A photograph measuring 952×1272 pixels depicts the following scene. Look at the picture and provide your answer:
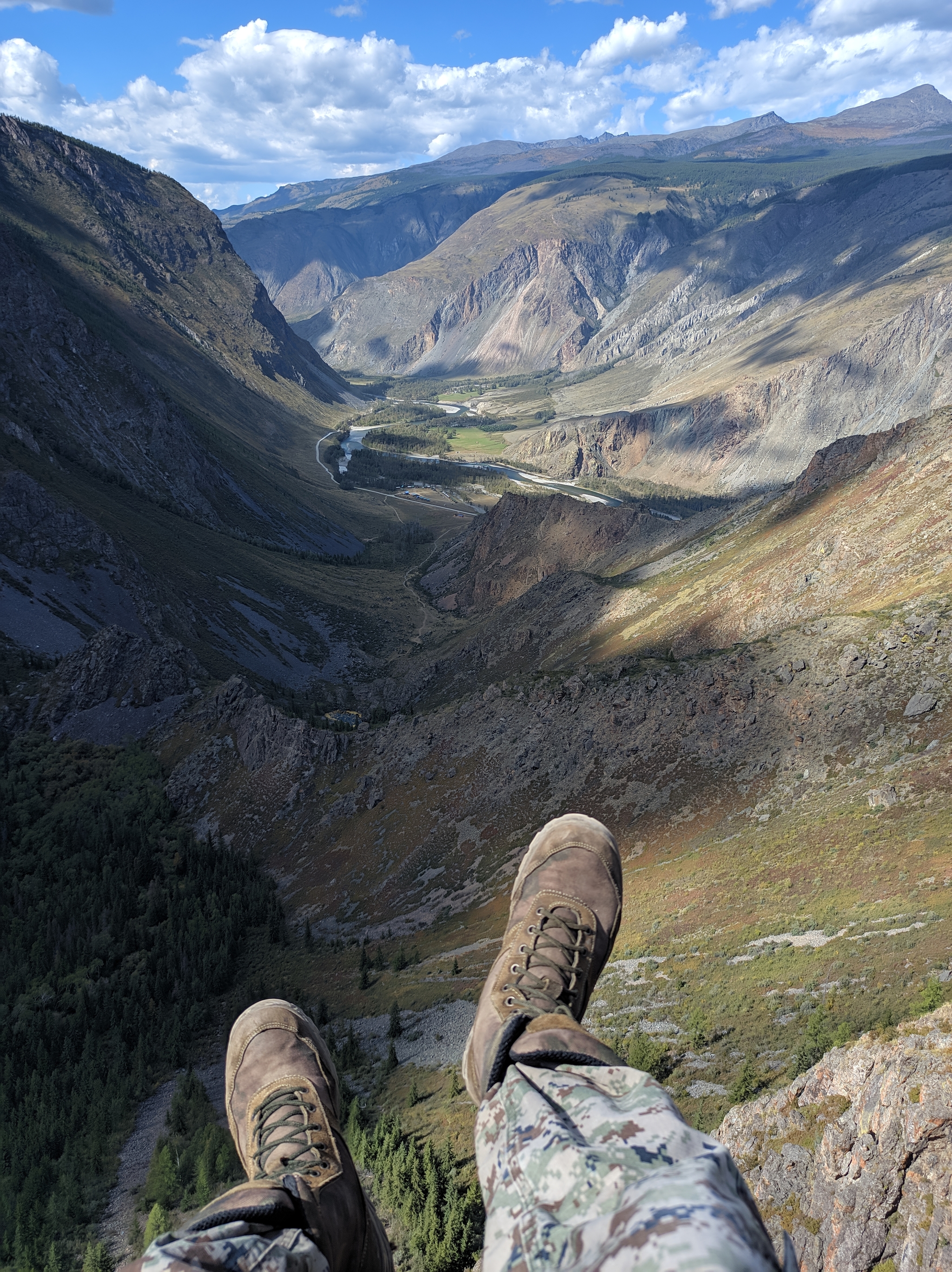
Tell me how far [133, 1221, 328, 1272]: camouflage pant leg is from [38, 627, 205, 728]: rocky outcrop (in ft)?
107

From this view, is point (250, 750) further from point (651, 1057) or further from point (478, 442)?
point (478, 442)

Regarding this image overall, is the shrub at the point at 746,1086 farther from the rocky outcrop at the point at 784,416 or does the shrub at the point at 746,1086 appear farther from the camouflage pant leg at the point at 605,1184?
the rocky outcrop at the point at 784,416

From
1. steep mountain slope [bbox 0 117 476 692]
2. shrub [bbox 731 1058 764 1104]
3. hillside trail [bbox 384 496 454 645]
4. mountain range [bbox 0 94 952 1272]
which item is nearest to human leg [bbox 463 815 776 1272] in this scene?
mountain range [bbox 0 94 952 1272]

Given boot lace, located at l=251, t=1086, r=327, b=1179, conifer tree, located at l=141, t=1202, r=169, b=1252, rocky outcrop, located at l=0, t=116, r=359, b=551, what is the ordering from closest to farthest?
boot lace, located at l=251, t=1086, r=327, b=1179, conifer tree, located at l=141, t=1202, r=169, b=1252, rocky outcrop, located at l=0, t=116, r=359, b=551

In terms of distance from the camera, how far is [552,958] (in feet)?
19.6

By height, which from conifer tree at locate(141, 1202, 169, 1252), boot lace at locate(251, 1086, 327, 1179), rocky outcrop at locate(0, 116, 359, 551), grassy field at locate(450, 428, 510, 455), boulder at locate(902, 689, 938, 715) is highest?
rocky outcrop at locate(0, 116, 359, 551)

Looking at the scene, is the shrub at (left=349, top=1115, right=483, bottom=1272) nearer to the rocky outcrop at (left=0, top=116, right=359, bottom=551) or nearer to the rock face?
the rock face

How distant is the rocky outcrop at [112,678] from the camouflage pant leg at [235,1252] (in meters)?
32.7

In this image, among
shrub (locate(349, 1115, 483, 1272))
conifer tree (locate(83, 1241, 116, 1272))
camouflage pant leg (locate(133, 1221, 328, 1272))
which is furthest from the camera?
conifer tree (locate(83, 1241, 116, 1272))

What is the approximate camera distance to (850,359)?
105m

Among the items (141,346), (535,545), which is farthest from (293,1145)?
(141,346)

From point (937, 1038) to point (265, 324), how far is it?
178m

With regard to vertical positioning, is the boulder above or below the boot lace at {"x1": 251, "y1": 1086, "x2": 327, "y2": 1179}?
below

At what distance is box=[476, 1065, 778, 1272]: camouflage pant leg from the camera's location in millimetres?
2551
